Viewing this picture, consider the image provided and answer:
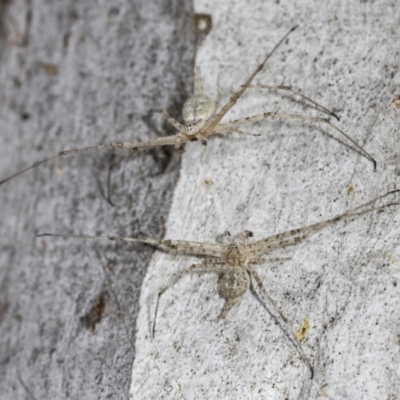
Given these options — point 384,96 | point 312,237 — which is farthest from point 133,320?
point 384,96

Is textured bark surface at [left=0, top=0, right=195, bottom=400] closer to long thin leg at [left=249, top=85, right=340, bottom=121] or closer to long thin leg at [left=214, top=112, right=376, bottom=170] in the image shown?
long thin leg at [left=214, top=112, right=376, bottom=170]

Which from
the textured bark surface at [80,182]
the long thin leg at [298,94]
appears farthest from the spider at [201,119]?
the textured bark surface at [80,182]

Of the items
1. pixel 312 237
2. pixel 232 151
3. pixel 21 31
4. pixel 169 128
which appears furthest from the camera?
pixel 21 31

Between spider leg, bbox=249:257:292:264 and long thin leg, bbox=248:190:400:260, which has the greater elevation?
long thin leg, bbox=248:190:400:260

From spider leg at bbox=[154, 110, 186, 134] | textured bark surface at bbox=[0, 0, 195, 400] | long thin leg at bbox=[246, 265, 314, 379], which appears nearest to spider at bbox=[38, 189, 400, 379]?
long thin leg at bbox=[246, 265, 314, 379]

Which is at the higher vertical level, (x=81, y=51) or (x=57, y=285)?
(x=81, y=51)

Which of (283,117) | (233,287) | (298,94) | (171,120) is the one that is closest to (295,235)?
(233,287)

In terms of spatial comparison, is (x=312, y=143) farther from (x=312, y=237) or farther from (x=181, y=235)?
(x=181, y=235)

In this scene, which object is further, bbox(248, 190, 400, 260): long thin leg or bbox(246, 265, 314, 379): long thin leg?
bbox(248, 190, 400, 260): long thin leg
